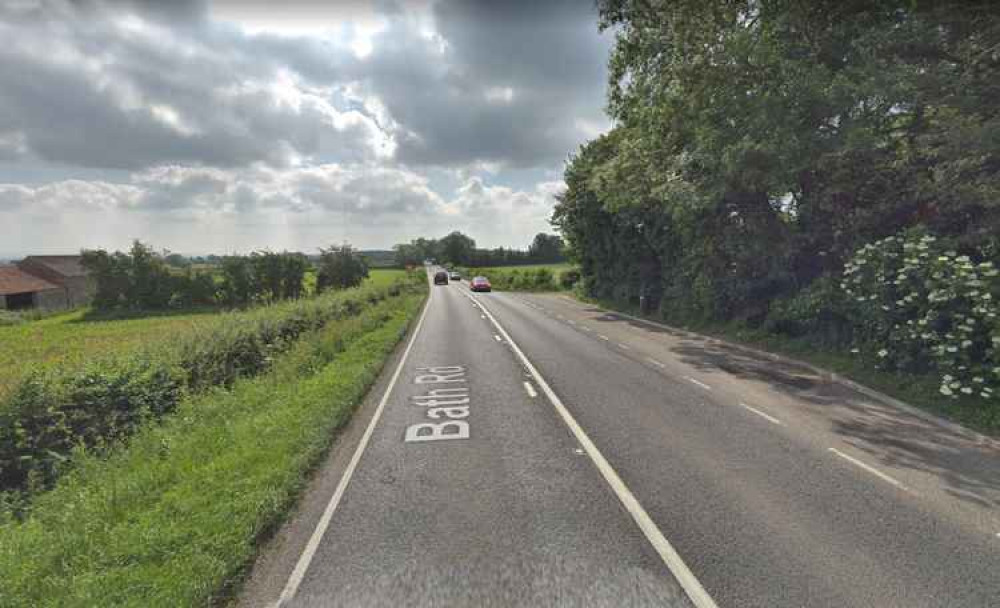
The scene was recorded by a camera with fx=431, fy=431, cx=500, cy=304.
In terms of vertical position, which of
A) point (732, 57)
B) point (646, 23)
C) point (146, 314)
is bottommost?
point (146, 314)

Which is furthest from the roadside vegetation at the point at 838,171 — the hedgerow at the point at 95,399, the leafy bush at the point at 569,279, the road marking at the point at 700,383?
the leafy bush at the point at 569,279

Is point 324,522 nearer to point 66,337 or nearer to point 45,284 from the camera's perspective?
point 66,337

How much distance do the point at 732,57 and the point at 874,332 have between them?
7895mm

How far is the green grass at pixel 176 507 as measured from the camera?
3631 millimetres

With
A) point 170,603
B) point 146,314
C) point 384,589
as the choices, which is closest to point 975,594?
point 384,589

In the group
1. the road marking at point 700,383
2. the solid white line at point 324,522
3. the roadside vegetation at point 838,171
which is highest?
the roadside vegetation at point 838,171

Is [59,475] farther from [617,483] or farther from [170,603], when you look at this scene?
[617,483]

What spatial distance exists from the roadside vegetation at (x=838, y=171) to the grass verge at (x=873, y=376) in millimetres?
51

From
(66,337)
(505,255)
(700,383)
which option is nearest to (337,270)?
(66,337)

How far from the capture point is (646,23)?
13617 mm

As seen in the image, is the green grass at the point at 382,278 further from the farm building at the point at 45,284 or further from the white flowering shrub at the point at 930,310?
the white flowering shrub at the point at 930,310

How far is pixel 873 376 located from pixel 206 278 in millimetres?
59406

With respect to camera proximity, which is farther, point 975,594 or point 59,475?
point 59,475

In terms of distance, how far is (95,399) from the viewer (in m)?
7.86
